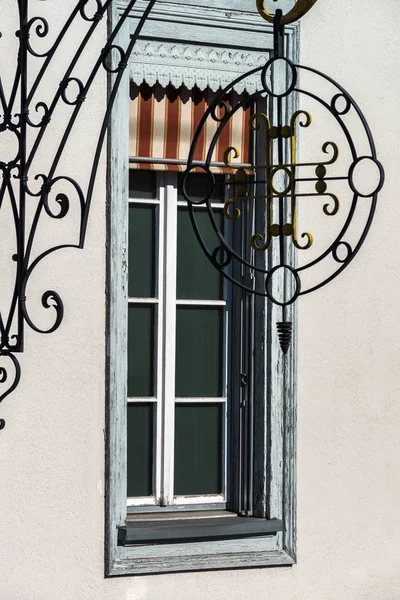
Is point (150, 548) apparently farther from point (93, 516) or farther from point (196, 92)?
point (196, 92)

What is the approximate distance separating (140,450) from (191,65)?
182cm

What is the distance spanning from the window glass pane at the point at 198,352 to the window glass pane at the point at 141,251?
21 centimetres

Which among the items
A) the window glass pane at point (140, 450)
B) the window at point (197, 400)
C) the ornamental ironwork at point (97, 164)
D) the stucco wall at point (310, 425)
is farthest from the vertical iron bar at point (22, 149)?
the window glass pane at point (140, 450)

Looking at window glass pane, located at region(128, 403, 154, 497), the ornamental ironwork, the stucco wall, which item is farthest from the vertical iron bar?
window glass pane, located at region(128, 403, 154, 497)

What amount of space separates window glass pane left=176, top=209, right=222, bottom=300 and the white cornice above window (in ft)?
2.04

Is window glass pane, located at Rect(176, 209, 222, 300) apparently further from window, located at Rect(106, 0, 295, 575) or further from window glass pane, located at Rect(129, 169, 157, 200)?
window glass pane, located at Rect(129, 169, 157, 200)

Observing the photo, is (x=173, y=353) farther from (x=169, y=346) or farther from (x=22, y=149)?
(x=22, y=149)

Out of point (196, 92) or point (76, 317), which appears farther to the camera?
point (196, 92)

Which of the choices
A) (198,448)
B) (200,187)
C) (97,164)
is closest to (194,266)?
(200,187)

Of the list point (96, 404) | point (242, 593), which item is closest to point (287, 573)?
point (242, 593)

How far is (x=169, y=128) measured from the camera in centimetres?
580

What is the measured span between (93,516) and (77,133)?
67.1 inches

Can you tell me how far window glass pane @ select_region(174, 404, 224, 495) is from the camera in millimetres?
5891

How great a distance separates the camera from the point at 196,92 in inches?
232
